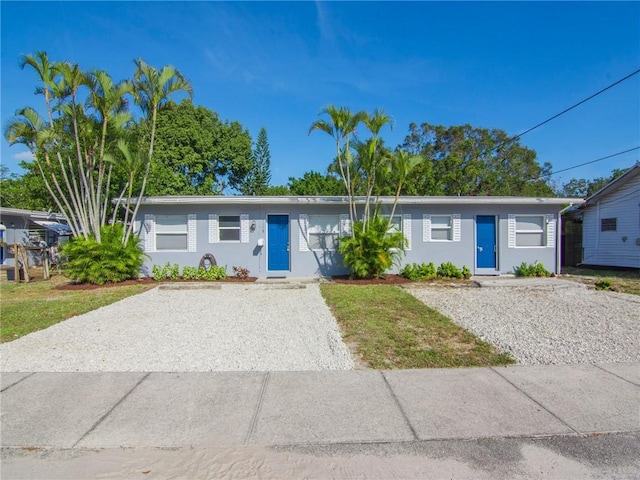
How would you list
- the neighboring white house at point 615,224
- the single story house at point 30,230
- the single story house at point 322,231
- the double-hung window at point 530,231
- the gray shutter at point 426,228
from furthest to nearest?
the single story house at point 30,230, the neighboring white house at point 615,224, the double-hung window at point 530,231, the gray shutter at point 426,228, the single story house at point 322,231

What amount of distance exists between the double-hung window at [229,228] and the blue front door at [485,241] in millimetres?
7914

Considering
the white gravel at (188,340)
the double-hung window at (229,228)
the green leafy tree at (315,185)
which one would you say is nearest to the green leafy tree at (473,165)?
the green leafy tree at (315,185)

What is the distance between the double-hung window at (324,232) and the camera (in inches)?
466

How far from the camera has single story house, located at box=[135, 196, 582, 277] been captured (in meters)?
11.6

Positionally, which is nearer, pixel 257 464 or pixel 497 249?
pixel 257 464

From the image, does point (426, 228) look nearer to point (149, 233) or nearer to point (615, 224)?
point (149, 233)

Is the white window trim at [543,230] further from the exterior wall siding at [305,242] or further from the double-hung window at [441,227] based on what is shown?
the double-hung window at [441,227]

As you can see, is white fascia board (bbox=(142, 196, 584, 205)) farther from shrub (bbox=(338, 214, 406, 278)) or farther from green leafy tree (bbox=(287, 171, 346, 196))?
green leafy tree (bbox=(287, 171, 346, 196))

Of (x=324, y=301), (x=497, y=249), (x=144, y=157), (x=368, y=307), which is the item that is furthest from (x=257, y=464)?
(x=497, y=249)

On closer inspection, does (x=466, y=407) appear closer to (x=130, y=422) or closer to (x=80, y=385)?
(x=130, y=422)

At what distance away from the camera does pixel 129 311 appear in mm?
7129

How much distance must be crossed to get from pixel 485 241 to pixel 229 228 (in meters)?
8.44

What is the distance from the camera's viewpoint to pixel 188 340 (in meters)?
5.27

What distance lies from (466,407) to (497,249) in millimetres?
10155
